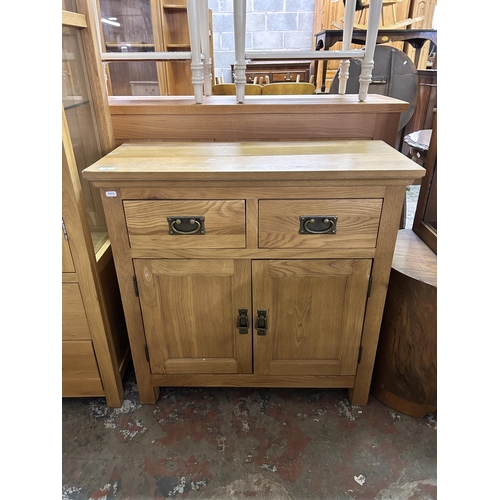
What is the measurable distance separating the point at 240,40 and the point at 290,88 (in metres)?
1.57

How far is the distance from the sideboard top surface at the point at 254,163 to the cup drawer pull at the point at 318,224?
116 mm

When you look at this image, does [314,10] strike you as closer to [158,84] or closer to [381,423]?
[158,84]

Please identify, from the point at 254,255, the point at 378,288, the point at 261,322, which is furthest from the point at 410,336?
the point at 254,255

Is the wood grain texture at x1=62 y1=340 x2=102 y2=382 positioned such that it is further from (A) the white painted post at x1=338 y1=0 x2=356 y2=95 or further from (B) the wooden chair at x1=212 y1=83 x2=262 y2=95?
(B) the wooden chair at x1=212 y1=83 x2=262 y2=95

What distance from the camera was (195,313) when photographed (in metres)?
1.17

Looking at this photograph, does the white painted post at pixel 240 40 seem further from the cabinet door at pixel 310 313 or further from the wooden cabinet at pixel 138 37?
the wooden cabinet at pixel 138 37

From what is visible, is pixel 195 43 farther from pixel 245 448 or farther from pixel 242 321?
pixel 245 448

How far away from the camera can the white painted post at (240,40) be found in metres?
1.19

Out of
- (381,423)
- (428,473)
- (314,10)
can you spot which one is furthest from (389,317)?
(314,10)

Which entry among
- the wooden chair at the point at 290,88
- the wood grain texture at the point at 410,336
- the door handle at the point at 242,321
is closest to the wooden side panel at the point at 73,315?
the door handle at the point at 242,321

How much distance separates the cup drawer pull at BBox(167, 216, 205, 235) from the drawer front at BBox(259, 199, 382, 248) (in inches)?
6.7

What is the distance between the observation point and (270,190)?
0.97 m

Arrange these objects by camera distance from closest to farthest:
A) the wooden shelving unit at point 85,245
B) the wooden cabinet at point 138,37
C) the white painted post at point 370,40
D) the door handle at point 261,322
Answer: the wooden shelving unit at point 85,245 < the door handle at point 261,322 < the white painted post at point 370,40 < the wooden cabinet at point 138,37

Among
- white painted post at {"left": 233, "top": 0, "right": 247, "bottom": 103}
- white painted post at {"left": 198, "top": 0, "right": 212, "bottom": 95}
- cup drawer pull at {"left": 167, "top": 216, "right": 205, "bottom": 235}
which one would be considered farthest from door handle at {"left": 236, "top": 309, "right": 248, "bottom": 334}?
white painted post at {"left": 198, "top": 0, "right": 212, "bottom": 95}
